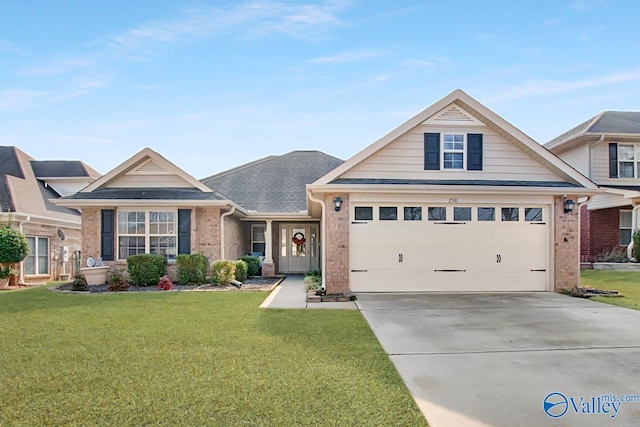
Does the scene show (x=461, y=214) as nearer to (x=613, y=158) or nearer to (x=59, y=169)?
(x=613, y=158)

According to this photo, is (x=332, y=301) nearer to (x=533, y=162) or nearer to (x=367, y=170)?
(x=367, y=170)

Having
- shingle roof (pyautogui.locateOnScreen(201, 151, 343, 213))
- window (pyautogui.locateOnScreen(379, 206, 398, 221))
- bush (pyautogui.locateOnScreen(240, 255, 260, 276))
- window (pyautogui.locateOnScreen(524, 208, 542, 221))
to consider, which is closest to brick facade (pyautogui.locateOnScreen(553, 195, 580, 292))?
window (pyautogui.locateOnScreen(524, 208, 542, 221))

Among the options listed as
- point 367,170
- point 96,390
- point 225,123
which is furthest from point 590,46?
point 96,390

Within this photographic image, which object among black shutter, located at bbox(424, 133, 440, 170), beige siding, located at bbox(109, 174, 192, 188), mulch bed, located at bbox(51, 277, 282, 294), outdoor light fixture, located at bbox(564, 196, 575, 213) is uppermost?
black shutter, located at bbox(424, 133, 440, 170)

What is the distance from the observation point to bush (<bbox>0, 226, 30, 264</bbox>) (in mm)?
13461

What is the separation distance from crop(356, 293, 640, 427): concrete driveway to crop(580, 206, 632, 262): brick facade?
10.2m

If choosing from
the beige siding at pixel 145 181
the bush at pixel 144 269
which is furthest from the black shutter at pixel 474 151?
the bush at pixel 144 269

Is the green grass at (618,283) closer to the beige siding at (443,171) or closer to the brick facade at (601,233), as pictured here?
the brick facade at (601,233)

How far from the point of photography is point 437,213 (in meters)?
11.5

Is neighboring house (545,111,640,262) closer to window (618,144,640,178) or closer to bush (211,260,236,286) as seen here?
window (618,144,640,178)

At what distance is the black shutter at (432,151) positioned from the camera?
11.7 meters

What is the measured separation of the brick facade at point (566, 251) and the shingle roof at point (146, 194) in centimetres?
992

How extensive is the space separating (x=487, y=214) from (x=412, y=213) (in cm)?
204

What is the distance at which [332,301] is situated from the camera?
1016 centimetres
